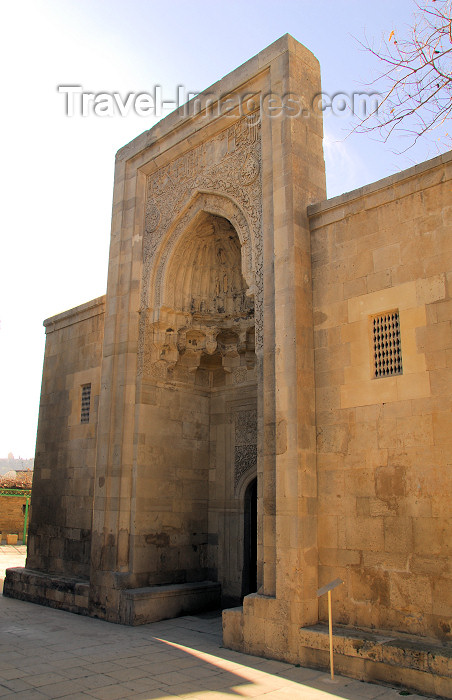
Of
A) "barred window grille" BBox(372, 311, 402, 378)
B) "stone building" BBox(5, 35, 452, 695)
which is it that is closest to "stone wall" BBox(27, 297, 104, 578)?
"stone building" BBox(5, 35, 452, 695)

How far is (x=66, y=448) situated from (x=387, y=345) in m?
6.84

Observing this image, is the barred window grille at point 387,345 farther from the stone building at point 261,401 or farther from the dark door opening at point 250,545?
the dark door opening at point 250,545

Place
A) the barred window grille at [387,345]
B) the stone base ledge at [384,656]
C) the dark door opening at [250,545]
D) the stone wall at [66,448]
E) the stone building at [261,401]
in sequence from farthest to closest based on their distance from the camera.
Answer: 1. the stone wall at [66,448]
2. the dark door opening at [250,545]
3. the barred window grille at [387,345]
4. the stone building at [261,401]
5. the stone base ledge at [384,656]

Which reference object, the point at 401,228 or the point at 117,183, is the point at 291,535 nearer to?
the point at 401,228

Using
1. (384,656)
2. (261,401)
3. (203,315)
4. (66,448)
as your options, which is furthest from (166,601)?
(203,315)

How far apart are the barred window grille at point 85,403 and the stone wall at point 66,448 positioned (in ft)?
0.26

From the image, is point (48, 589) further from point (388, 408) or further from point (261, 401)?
point (388, 408)

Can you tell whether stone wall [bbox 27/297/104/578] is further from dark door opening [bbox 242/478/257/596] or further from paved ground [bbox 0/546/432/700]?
dark door opening [bbox 242/478/257/596]

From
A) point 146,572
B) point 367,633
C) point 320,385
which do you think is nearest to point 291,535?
point 367,633

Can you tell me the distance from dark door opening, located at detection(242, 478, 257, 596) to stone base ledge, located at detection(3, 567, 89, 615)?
8.05 ft

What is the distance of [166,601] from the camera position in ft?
27.2

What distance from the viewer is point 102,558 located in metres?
8.63

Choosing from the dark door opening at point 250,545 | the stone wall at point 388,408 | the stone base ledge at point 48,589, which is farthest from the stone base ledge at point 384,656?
the stone base ledge at point 48,589

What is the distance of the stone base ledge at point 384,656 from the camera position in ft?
16.0
